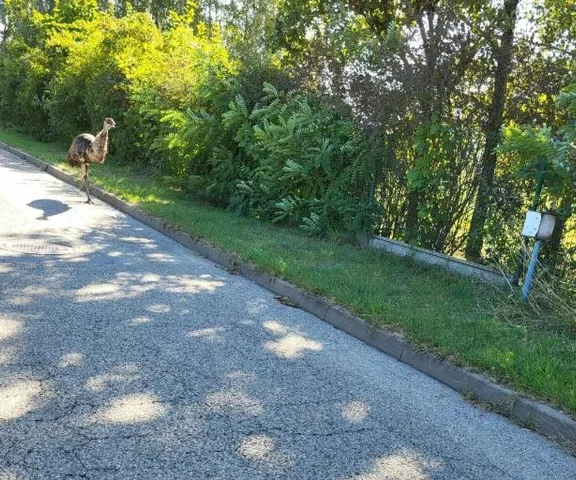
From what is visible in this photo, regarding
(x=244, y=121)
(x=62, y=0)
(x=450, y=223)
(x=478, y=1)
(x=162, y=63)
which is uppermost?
(x=62, y=0)

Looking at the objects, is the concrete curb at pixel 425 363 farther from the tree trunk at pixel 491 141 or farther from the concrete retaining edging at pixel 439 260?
the tree trunk at pixel 491 141

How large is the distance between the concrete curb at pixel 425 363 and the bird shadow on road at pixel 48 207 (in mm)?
2888

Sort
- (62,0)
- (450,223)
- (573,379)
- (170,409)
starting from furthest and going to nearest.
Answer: (62,0), (450,223), (573,379), (170,409)

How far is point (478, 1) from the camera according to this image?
334 inches

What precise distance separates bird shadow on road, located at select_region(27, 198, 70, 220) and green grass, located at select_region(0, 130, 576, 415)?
1638 millimetres

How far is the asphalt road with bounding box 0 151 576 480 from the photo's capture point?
3090mm

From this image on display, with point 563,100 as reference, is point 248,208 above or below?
below

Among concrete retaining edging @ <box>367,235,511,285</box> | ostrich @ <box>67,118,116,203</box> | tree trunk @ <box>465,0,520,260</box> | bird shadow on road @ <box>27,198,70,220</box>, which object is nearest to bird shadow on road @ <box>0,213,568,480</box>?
concrete retaining edging @ <box>367,235,511,285</box>

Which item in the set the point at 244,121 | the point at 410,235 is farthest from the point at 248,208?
the point at 410,235

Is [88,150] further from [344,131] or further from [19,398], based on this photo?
[19,398]

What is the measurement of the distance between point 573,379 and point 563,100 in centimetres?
264

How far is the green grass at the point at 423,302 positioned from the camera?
14.6 feet

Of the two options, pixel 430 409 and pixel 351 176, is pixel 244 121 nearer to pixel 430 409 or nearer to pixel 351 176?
pixel 351 176

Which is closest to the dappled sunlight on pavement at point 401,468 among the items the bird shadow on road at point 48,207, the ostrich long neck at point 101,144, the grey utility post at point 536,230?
the grey utility post at point 536,230
